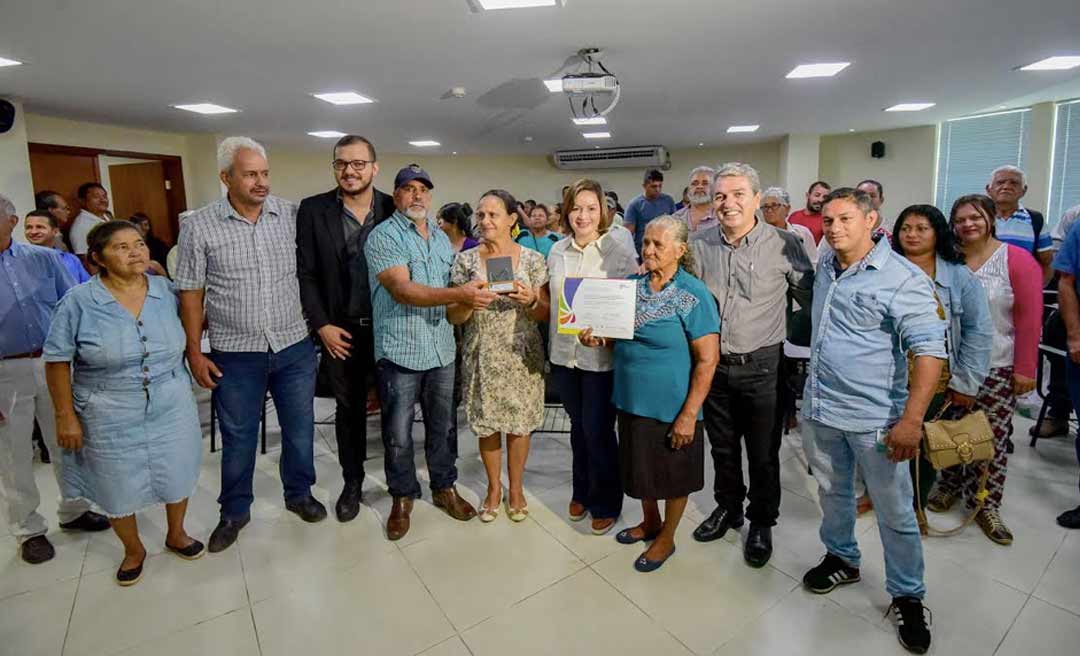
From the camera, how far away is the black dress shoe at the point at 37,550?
2508mm

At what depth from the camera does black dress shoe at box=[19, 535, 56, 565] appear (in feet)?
8.23

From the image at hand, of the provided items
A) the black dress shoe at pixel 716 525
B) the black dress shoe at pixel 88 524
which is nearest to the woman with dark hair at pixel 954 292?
the black dress shoe at pixel 716 525

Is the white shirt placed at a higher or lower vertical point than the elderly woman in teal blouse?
higher

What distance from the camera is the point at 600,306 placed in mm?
2137

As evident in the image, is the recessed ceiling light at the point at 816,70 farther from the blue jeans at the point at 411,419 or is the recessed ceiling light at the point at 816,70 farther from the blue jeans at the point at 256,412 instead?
the blue jeans at the point at 256,412

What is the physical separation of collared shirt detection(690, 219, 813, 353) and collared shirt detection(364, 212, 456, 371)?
1.18 m

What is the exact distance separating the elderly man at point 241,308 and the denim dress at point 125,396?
0.13m

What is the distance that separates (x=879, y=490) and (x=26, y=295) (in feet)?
11.9

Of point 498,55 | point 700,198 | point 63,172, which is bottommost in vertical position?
point 700,198

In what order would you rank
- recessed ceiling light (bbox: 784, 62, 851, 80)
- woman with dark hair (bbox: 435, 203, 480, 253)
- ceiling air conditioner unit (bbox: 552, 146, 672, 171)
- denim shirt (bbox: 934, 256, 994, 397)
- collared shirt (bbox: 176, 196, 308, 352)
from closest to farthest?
denim shirt (bbox: 934, 256, 994, 397)
collared shirt (bbox: 176, 196, 308, 352)
woman with dark hair (bbox: 435, 203, 480, 253)
recessed ceiling light (bbox: 784, 62, 851, 80)
ceiling air conditioner unit (bbox: 552, 146, 672, 171)

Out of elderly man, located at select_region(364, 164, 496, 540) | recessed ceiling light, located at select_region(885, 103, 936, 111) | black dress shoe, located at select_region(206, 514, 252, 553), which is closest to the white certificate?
elderly man, located at select_region(364, 164, 496, 540)

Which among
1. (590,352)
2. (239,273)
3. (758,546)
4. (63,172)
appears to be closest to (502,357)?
(590,352)

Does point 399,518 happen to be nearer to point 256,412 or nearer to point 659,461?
point 256,412

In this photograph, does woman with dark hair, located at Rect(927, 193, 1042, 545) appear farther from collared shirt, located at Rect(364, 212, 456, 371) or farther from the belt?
the belt
